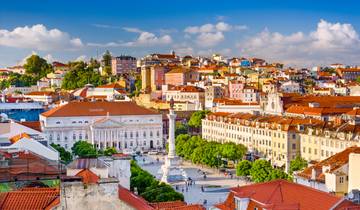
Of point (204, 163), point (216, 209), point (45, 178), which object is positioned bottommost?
point (204, 163)

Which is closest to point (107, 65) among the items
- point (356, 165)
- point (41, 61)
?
point (41, 61)

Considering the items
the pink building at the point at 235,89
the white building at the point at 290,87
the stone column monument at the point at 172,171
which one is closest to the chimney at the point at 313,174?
the stone column monument at the point at 172,171

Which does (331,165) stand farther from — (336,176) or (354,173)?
(354,173)

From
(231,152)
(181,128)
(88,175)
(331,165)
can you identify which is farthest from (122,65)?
(88,175)

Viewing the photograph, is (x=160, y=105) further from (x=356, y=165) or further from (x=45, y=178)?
(x=45, y=178)

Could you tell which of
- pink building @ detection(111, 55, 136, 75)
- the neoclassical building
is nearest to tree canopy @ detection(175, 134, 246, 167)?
the neoclassical building

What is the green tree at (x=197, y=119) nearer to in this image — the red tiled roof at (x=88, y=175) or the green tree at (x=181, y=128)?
the green tree at (x=181, y=128)

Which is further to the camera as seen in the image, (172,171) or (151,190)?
(172,171)
